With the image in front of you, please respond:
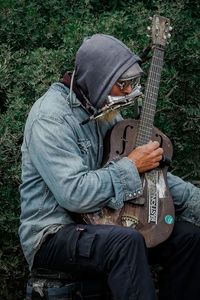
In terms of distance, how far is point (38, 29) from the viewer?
4910 millimetres

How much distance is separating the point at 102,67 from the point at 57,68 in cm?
103

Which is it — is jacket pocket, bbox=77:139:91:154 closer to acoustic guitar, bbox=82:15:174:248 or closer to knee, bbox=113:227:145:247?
acoustic guitar, bbox=82:15:174:248

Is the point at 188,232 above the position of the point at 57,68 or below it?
below

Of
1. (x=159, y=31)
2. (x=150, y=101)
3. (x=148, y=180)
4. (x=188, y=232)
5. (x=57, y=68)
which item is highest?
(x=159, y=31)

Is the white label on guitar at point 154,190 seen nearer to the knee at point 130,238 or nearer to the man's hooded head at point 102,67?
the knee at point 130,238

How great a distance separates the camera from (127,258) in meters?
2.88

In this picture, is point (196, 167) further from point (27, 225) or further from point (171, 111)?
point (27, 225)

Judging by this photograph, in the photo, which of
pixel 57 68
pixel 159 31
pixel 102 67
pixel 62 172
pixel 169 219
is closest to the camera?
pixel 62 172

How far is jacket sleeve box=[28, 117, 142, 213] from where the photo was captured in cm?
307

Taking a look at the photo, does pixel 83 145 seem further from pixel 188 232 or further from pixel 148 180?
pixel 188 232

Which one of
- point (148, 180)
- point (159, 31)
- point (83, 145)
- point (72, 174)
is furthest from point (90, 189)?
point (159, 31)

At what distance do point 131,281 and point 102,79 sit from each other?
42.9 inches

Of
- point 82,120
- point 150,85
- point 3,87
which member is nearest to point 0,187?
point 3,87

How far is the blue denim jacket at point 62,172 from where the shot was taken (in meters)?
3.08
